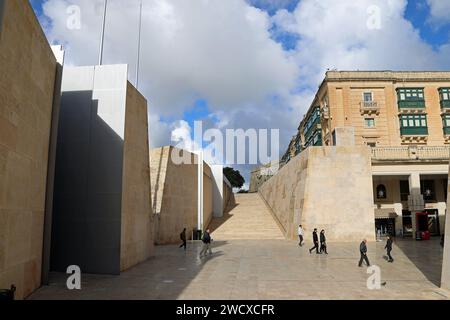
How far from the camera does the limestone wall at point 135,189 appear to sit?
46.4ft

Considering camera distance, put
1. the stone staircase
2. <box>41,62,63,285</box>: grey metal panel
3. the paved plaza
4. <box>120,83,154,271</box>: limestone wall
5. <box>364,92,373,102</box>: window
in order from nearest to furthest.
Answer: the paved plaza < <box>41,62,63,285</box>: grey metal panel < <box>120,83,154,271</box>: limestone wall < the stone staircase < <box>364,92,373,102</box>: window

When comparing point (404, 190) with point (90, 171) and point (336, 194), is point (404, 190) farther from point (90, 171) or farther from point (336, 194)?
point (90, 171)

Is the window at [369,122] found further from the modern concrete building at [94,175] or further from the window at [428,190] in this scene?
the modern concrete building at [94,175]

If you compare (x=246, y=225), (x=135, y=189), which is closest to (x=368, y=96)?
(x=246, y=225)

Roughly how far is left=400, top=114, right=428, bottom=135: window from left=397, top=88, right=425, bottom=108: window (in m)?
1.08

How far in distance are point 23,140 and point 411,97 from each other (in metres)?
37.6

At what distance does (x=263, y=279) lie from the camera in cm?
1167

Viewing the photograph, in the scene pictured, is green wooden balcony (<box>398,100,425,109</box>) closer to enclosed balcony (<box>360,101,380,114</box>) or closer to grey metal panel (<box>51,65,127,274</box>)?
enclosed balcony (<box>360,101,380,114</box>)

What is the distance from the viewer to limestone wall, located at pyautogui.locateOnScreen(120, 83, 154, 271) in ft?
46.4

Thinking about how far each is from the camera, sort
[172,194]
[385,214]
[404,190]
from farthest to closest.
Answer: [404,190] → [385,214] → [172,194]

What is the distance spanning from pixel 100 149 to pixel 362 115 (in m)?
29.9

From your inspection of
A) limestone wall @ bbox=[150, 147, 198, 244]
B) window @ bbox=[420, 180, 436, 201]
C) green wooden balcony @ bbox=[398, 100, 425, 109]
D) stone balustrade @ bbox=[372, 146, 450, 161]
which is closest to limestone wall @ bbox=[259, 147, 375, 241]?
stone balustrade @ bbox=[372, 146, 450, 161]

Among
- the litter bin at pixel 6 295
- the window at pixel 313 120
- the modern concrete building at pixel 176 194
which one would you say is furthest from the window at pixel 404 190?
the litter bin at pixel 6 295

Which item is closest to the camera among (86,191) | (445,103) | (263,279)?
(263,279)
